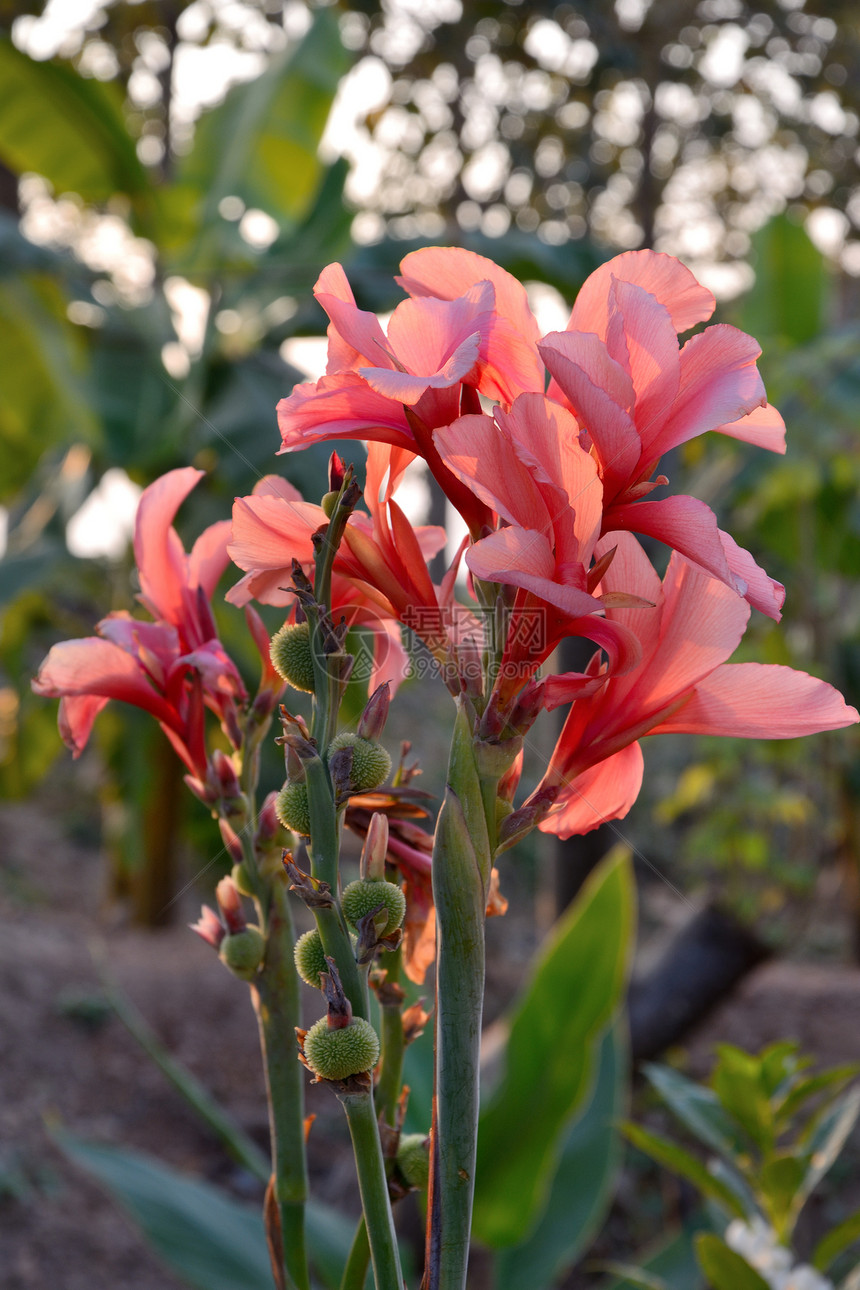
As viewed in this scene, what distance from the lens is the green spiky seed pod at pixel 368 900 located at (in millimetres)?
324

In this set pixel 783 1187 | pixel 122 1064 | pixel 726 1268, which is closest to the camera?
pixel 726 1268

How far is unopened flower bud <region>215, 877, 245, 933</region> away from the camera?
0.39 metres

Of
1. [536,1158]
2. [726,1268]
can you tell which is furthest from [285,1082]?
[536,1158]

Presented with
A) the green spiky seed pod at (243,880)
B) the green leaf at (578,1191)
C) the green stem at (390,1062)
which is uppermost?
the green spiky seed pod at (243,880)

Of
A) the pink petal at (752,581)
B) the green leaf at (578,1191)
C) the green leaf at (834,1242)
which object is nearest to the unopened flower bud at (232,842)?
the pink petal at (752,581)

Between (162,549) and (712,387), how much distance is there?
0.25 meters

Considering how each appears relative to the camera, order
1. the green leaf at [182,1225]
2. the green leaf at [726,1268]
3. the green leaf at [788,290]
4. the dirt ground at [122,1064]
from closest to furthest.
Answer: the green leaf at [726,1268], the green leaf at [182,1225], the dirt ground at [122,1064], the green leaf at [788,290]

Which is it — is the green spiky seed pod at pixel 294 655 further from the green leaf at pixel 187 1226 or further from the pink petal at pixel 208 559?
the green leaf at pixel 187 1226

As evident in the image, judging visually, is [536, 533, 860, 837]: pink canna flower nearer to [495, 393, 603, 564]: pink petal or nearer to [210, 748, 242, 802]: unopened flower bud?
[495, 393, 603, 564]: pink petal

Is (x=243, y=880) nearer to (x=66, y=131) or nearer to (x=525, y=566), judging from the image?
(x=525, y=566)

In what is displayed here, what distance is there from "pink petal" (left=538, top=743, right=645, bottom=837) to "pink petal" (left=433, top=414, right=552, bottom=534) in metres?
0.11

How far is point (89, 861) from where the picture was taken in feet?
15.5

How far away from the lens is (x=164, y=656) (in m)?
0.45

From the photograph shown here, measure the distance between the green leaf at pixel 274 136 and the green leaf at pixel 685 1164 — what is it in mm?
2559
